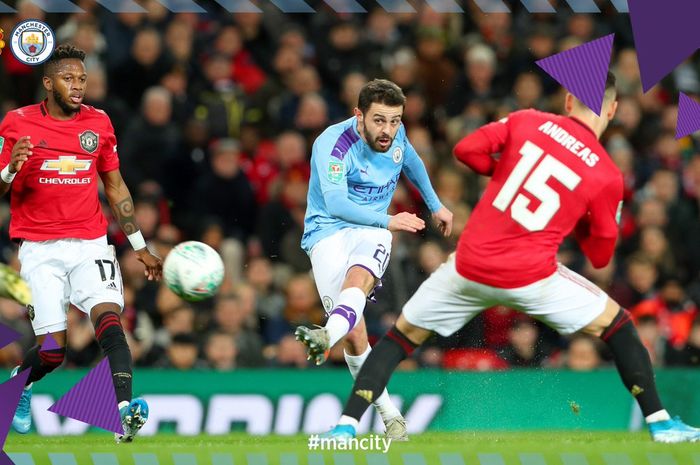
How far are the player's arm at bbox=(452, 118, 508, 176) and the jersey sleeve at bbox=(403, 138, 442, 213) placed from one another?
1.62m

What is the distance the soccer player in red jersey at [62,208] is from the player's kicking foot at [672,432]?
3298 mm

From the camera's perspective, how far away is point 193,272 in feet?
29.0

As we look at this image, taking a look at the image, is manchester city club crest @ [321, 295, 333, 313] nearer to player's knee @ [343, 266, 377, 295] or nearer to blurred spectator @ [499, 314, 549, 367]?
player's knee @ [343, 266, 377, 295]

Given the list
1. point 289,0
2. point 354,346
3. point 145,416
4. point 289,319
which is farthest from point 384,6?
Result: point 145,416

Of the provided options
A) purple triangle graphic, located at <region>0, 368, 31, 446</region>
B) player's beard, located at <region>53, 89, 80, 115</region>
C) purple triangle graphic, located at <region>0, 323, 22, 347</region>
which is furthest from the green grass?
purple triangle graphic, located at <region>0, 323, 22, 347</region>

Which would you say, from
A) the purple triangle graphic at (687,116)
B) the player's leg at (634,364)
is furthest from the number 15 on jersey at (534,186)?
the purple triangle graphic at (687,116)

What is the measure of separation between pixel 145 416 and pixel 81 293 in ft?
3.28

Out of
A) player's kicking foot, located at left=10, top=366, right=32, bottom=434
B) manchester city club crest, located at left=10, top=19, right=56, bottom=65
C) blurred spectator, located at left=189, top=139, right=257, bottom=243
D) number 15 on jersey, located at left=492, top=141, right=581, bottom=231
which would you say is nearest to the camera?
number 15 on jersey, located at left=492, top=141, right=581, bottom=231

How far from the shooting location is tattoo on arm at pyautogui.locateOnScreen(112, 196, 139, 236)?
9.12m

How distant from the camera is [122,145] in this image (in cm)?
1378

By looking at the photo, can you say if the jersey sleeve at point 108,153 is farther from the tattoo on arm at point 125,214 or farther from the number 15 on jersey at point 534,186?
the number 15 on jersey at point 534,186

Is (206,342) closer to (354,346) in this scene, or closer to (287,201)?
(287,201)

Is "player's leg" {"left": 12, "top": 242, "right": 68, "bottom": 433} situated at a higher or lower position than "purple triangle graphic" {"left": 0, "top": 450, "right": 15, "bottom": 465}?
higher

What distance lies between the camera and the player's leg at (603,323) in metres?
7.73
